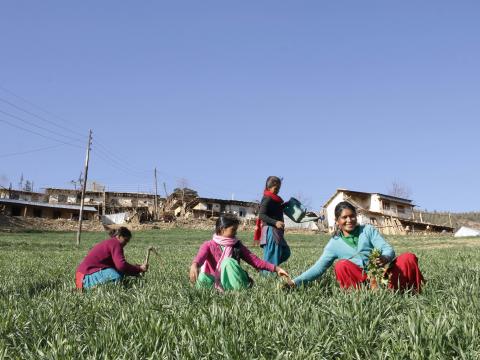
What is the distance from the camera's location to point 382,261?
5.25 m

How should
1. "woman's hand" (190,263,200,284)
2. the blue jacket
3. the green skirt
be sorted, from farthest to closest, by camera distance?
"woman's hand" (190,263,200,284) → the green skirt → the blue jacket

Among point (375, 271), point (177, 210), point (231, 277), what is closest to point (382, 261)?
point (375, 271)

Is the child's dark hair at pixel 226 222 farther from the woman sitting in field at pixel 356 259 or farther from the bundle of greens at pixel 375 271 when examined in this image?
the bundle of greens at pixel 375 271

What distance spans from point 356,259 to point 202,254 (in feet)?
6.93

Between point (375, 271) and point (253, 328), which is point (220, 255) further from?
point (253, 328)

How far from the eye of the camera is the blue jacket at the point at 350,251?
5.77 meters

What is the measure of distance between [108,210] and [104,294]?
308 feet

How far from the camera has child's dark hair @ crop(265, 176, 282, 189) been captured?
29.3ft

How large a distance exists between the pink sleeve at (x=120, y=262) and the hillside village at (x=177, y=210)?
52.8 metres

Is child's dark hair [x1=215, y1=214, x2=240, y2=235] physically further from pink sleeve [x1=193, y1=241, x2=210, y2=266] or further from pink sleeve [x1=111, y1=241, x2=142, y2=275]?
pink sleeve [x1=111, y1=241, x2=142, y2=275]

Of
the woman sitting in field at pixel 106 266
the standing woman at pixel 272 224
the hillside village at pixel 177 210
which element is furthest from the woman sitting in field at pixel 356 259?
the hillside village at pixel 177 210

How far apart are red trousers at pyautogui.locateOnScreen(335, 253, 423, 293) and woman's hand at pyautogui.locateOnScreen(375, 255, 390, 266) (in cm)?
13

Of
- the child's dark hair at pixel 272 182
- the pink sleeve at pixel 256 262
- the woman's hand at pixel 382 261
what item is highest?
the child's dark hair at pixel 272 182

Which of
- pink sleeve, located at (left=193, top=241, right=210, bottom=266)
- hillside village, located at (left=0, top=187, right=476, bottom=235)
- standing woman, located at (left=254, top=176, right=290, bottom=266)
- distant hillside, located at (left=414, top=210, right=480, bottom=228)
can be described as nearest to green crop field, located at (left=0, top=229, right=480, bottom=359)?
pink sleeve, located at (left=193, top=241, right=210, bottom=266)
